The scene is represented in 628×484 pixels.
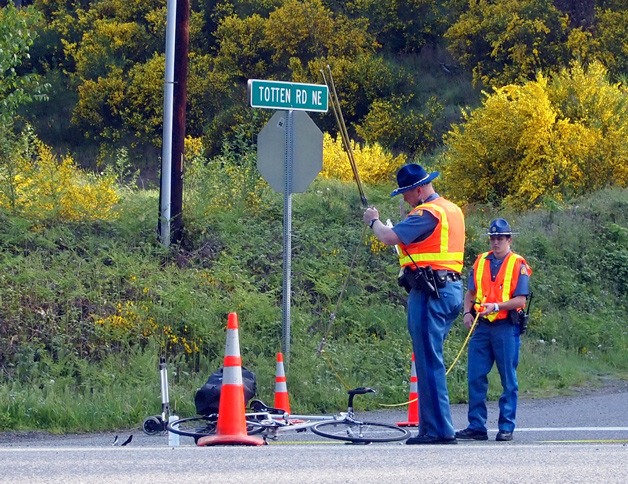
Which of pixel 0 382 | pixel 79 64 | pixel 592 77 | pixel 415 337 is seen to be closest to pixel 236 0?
pixel 79 64

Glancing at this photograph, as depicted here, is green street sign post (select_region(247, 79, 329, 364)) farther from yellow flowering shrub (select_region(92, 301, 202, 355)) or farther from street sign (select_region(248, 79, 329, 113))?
yellow flowering shrub (select_region(92, 301, 202, 355))

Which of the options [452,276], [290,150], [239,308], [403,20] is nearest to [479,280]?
[452,276]

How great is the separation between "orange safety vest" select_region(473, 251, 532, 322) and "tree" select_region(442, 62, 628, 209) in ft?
32.1

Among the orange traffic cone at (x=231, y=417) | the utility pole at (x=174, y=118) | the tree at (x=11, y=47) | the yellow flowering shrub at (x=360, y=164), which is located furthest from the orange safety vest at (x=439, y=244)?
the yellow flowering shrub at (x=360, y=164)

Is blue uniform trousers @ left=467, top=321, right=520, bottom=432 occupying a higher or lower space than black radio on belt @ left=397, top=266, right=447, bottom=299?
lower

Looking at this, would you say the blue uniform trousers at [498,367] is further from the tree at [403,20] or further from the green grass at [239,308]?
the tree at [403,20]

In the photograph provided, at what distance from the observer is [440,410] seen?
797 centimetres

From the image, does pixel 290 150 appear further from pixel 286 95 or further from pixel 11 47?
pixel 11 47

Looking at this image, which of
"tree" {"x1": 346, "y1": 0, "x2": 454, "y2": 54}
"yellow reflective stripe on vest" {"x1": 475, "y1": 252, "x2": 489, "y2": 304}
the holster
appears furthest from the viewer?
"tree" {"x1": 346, "y1": 0, "x2": 454, "y2": 54}

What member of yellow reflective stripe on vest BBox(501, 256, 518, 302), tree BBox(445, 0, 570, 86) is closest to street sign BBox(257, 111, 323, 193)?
yellow reflective stripe on vest BBox(501, 256, 518, 302)

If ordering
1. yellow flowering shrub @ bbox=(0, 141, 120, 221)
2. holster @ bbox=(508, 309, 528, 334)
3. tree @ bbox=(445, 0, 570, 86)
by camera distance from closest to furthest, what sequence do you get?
1. holster @ bbox=(508, 309, 528, 334)
2. yellow flowering shrub @ bbox=(0, 141, 120, 221)
3. tree @ bbox=(445, 0, 570, 86)

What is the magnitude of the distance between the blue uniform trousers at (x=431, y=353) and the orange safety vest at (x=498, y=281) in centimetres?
125

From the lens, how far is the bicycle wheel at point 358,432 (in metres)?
8.07

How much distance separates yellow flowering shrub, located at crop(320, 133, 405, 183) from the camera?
827 inches
